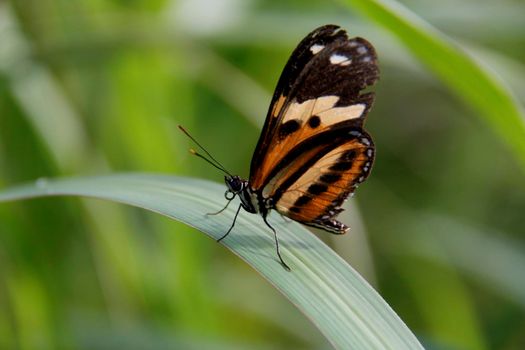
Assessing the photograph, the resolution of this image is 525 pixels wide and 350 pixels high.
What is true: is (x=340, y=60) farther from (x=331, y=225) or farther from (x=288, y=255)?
(x=288, y=255)

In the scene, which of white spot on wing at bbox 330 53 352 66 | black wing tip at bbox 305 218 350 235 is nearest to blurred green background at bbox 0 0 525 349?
black wing tip at bbox 305 218 350 235

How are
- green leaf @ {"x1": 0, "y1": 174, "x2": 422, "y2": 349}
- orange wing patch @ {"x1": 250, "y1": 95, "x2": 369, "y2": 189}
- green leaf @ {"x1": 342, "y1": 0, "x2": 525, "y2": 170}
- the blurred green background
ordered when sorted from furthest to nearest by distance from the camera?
the blurred green background, orange wing patch @ {"x1": 250, "y1": 95, "x2": 369, "y2": 189}, green leaf @ {"x1": 342, "y1": 0, "x2": 525, "y2": 170}, green leaf @ {"x1": 0, "y1": 174, "x2": 422, "y2": 349}

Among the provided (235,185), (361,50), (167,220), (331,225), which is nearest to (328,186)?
(331,225)

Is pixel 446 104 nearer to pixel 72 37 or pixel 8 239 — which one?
pixel 72 37

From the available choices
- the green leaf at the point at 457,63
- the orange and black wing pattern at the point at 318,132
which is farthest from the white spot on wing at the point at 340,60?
the green leaf at the point at 457,63

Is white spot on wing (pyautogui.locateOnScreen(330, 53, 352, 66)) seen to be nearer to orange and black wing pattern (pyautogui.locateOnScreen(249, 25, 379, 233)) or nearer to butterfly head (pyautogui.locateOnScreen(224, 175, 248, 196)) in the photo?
orange and black wing pattern (pyautogui.locateOnScreen(249, 25, 379, 233))

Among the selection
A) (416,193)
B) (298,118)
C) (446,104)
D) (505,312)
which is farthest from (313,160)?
(446,104)

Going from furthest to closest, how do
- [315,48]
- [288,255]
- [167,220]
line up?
[167,220] < [315,48] < [288,255]
